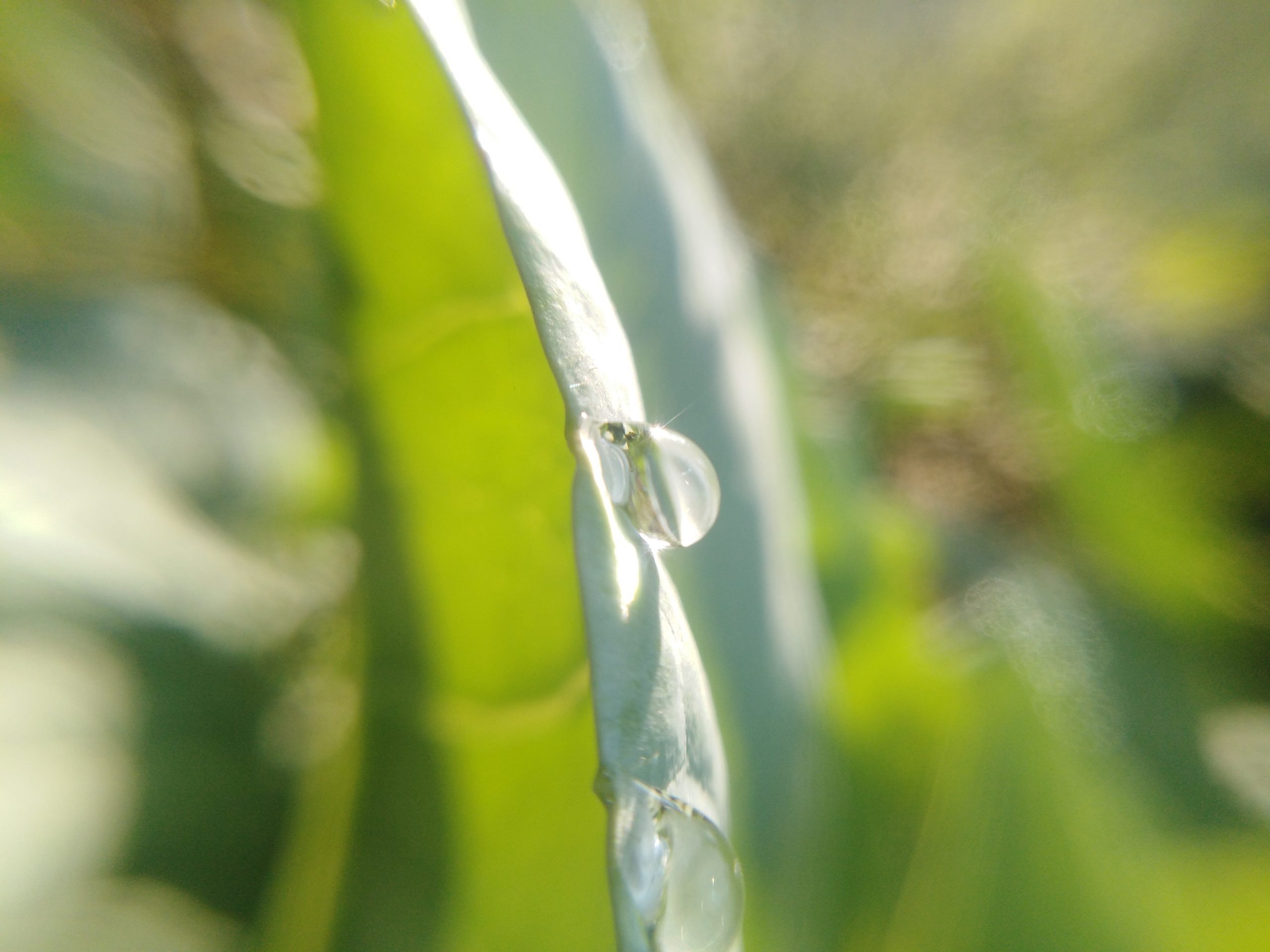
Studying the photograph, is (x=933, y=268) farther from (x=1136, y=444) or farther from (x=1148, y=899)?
(x=1148, y=899)

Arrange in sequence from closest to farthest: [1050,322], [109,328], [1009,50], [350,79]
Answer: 1. [350,79]
2. [109,328]
3. [1050,322]
4. [1009,50]

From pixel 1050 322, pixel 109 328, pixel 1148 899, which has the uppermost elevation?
pixel 109 328

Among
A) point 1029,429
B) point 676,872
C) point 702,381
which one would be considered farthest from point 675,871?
point 1029,429

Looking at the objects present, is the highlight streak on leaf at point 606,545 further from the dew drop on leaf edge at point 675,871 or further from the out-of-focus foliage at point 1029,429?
the out-of-focus foliage at point 1029,429

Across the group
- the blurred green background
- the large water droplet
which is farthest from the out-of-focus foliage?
the large water droplet

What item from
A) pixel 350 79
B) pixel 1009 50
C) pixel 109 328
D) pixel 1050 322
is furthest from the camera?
pixel 1009 50

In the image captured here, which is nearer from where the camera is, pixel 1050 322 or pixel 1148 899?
pixel 1148 899

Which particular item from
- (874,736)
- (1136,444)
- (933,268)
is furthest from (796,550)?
(933,268)
